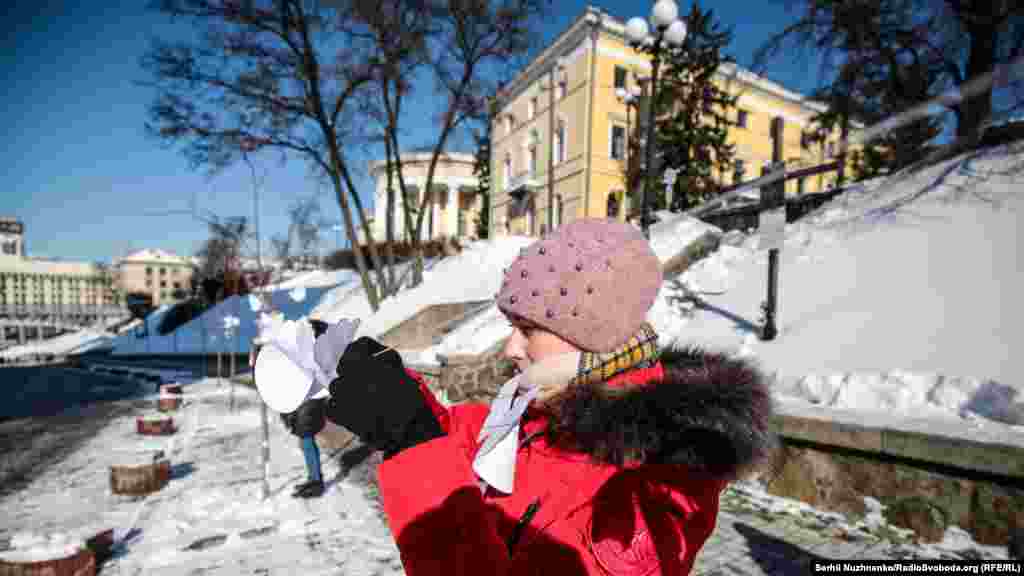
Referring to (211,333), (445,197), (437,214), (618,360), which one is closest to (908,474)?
(618,360)

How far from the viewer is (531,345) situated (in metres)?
1.27

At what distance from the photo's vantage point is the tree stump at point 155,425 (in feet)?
23.9

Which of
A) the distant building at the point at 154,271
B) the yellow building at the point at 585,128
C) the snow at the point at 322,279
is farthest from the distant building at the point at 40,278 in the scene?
the yellow building at the point at 585,128

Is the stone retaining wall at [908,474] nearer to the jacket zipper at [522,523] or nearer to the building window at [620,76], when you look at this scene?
the jacket zipper at [522,523]

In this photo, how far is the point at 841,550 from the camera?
10.5ft

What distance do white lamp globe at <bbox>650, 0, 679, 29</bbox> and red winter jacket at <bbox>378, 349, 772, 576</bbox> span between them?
27.0ft

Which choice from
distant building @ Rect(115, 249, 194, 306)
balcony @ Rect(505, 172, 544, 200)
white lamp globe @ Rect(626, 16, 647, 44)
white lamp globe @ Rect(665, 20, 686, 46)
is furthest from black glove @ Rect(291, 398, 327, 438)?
distant building @ Rect(115, 249, 194, 306)

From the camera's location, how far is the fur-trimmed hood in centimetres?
99

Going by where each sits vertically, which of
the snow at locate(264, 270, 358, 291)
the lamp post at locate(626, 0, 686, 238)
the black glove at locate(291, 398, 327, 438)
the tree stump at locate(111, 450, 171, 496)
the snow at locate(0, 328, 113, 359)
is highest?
the lamp post at locate(626, 0, 686, 238)

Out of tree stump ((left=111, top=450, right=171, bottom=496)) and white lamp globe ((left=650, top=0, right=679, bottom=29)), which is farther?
white lamp globe ((left=650, top=0, right=679, bottom=29))

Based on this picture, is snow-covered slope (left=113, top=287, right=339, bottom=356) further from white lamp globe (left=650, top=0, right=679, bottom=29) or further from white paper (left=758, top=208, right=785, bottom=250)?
white paper (left=758, top=208, right=785, bottom=250)

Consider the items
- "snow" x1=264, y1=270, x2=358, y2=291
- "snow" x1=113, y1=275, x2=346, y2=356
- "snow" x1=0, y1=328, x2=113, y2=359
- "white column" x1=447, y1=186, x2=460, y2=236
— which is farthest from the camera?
"white column" x1=447, y1=186, x2=460, y2=236

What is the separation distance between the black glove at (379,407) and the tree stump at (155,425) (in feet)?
27.0

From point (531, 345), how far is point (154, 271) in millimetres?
115137
